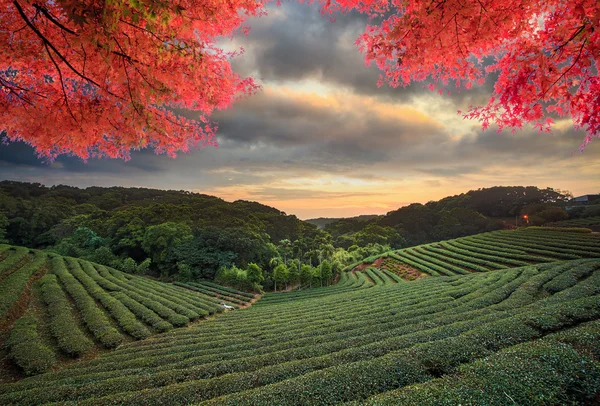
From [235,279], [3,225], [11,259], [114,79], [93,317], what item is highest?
[114,79]

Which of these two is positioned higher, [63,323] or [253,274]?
[63,323]

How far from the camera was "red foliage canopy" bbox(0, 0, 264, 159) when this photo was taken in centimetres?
336

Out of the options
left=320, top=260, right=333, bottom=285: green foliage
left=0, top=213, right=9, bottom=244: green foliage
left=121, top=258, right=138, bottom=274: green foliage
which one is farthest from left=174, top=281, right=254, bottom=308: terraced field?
left=0, top=213, right=9, bottom=244: green foliage

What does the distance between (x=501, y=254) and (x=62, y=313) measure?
39006 millimetres

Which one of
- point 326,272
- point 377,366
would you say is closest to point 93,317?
point 377,366

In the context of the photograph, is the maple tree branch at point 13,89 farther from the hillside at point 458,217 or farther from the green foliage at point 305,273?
the hillside at point 458,217

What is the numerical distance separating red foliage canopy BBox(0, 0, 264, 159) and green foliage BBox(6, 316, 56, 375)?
7275 mm

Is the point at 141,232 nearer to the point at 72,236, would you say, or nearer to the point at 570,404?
the point at 72,236

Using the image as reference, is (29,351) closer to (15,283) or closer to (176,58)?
(15,283)

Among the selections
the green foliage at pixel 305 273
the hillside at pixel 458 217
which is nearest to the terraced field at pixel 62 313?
the green foliage at pixel 305 273

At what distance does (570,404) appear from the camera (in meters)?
2.68

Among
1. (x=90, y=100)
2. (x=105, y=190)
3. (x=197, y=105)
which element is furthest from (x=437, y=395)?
(x=105, y=190)

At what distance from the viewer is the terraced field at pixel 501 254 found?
82.7 ft

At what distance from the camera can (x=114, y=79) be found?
3707mm
